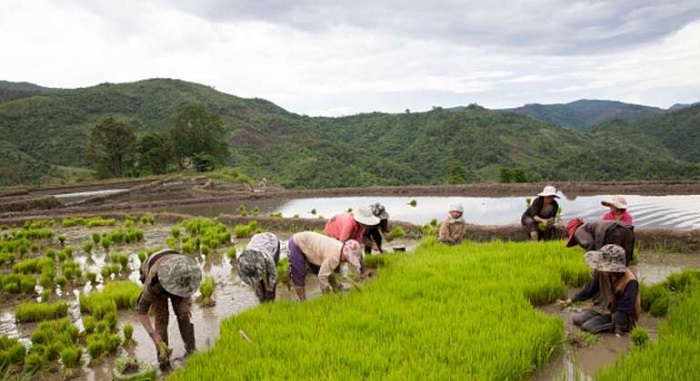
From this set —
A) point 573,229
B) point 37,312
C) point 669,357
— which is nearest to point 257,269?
point 37,312

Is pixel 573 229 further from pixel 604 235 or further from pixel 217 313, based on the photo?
pixel 217 313

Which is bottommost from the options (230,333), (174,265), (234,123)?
(230,333)

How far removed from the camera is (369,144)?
66438 millimetres

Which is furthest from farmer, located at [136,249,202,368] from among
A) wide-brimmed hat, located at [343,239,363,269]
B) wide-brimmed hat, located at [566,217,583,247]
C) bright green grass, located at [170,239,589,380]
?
wide-brimmed hat, located at [566,217,583,247]

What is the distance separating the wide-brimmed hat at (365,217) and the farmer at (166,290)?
1.90 m

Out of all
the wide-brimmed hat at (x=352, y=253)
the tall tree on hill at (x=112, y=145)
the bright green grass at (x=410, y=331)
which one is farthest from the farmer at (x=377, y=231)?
the tall tree on hill at (x=112, y=145)

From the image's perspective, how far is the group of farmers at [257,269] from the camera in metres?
4.15

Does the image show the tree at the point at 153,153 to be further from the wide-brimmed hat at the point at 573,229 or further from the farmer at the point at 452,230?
the wide-brimmed hat at the point at 573,229

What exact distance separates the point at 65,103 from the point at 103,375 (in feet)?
220

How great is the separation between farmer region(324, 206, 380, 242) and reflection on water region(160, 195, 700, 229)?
218 inches

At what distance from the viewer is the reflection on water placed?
33.3 ft

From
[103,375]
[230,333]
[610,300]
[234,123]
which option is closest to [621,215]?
[610,300]

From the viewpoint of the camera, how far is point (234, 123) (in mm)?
64500

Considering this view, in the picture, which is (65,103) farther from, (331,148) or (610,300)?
(610,300)
